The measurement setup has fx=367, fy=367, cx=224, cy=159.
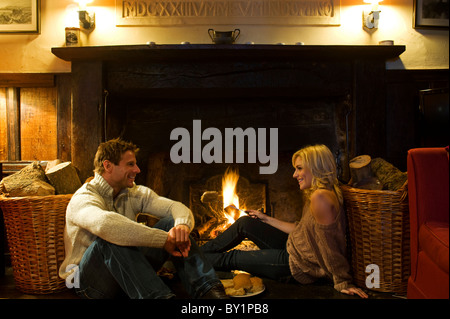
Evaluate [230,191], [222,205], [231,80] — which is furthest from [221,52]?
[222,205]

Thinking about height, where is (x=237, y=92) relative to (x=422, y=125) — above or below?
above

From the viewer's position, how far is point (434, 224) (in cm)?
177

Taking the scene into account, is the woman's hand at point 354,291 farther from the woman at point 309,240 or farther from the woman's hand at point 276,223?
the woman's hand at point 276,223

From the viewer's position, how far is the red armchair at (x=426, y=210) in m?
1.72

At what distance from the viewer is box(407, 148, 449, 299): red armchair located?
1.72m

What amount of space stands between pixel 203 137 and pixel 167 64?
67 centimetres

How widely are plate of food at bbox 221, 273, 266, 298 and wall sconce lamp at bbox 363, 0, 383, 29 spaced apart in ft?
7.03

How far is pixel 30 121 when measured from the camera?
9.77ft

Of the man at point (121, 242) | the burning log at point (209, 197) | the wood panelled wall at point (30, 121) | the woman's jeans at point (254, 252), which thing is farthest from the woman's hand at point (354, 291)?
the wood panelled wall at point (30, 121)

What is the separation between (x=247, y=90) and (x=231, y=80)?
0.15m

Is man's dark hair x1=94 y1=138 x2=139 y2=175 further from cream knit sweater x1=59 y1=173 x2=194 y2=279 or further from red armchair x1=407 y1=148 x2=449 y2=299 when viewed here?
red armchair x1=407 y1=148 x2=449 y2=299

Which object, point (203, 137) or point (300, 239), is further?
point (203, 137)

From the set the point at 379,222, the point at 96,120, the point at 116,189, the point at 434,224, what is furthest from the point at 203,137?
the point at 434,224
